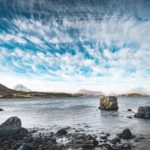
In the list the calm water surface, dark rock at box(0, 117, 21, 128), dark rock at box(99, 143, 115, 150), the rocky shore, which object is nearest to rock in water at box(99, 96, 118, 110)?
the calm water surface

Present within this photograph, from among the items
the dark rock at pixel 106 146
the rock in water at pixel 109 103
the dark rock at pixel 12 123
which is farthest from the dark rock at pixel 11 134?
the rock in water at pixel 109 103

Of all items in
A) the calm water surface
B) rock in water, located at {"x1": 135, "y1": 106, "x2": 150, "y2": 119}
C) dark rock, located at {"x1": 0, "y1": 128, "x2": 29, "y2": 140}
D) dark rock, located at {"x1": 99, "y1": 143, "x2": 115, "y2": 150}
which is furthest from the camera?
rock in water, located at {"x1": 135, "y1": 106, "x2": 150, "y2": 119}

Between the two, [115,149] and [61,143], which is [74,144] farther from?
[115,149]

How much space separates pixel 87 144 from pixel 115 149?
4.36 metres

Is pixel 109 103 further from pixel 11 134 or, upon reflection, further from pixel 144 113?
pixel 11 134

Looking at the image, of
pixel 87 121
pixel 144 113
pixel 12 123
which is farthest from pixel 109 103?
pixel 12 123

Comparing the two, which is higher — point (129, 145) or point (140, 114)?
point (140, 114)

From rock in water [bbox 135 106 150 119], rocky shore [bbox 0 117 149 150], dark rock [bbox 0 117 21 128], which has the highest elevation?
rock in water [bbox 135 106 150 119]

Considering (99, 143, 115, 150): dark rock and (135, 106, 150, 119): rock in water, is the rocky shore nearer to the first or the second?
(99, 143, 115, 150): dark rock

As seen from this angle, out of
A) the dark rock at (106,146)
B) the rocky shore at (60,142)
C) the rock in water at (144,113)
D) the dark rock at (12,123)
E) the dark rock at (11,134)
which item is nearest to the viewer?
the dark rock at (106,146)

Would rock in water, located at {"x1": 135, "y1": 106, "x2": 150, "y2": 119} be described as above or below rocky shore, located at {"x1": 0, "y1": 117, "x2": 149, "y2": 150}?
above

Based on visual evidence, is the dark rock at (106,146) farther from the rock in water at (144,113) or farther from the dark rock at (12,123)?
the rock in water at (144,113)

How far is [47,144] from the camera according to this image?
3028 centimetres

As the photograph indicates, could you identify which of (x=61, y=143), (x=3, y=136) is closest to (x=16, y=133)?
(x=3, y=136)
